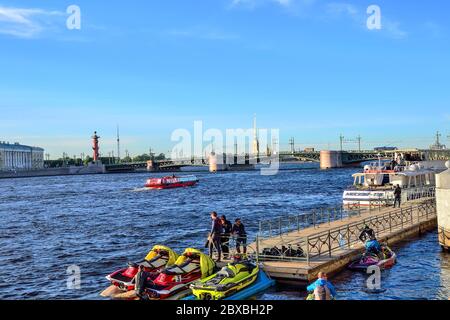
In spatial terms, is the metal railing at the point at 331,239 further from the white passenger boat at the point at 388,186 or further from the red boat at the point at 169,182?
the red boat at the point at 169,182

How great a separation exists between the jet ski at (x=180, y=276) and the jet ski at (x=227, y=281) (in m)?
0.76

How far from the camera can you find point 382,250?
2309 cm

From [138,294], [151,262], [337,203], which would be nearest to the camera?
[138,294]

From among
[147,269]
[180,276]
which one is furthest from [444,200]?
[147,269]

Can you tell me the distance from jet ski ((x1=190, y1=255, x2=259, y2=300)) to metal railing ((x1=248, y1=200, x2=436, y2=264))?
2.11m

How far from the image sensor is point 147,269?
63.4 feet

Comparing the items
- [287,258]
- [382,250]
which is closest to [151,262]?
[287,258]

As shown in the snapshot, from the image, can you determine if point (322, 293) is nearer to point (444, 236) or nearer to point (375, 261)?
point (375, 261)

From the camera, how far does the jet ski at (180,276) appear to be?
55.8 feet

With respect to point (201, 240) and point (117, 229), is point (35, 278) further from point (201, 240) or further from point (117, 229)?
point (117, 229)

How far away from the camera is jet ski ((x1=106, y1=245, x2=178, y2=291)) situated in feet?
60.0

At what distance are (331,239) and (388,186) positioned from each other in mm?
26867

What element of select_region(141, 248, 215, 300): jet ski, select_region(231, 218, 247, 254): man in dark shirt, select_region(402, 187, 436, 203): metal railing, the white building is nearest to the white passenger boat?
select_region(402, 187, 436, 203): metal railing
